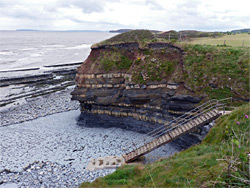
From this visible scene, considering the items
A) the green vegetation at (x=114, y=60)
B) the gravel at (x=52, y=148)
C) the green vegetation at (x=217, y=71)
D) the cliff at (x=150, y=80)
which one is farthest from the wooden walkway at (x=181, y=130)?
the green vegetation at (x=114, y=60)

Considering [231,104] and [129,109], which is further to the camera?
[129,109]

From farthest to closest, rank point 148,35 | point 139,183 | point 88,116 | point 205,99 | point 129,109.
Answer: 1. point 148,35
2. point 88,116
3. point 129,109
4. point 205,99
5. point 139,183

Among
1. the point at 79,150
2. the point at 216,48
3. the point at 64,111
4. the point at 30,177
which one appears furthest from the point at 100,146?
the point at 216,48

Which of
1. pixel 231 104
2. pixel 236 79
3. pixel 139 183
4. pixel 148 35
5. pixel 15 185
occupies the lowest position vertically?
pixel 15 185

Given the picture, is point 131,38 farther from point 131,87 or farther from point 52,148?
point 52,148

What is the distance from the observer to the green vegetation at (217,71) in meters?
21.2

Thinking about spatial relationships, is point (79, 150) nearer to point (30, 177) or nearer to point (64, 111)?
point (30, 177)

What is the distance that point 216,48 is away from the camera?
83.5ft

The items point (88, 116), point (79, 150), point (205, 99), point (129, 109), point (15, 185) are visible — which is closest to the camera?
point (15, 185)

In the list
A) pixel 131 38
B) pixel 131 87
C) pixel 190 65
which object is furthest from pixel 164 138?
pixel 131 38

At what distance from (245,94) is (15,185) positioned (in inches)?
974

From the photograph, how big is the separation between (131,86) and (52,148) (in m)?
13.0

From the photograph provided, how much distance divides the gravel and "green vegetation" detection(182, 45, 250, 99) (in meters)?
8.39

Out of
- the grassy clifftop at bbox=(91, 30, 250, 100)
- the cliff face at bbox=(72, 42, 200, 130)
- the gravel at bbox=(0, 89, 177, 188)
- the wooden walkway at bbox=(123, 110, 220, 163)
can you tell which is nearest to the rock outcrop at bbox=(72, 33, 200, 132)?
the cliff face at bbox=(72, 42, 200, 130)
